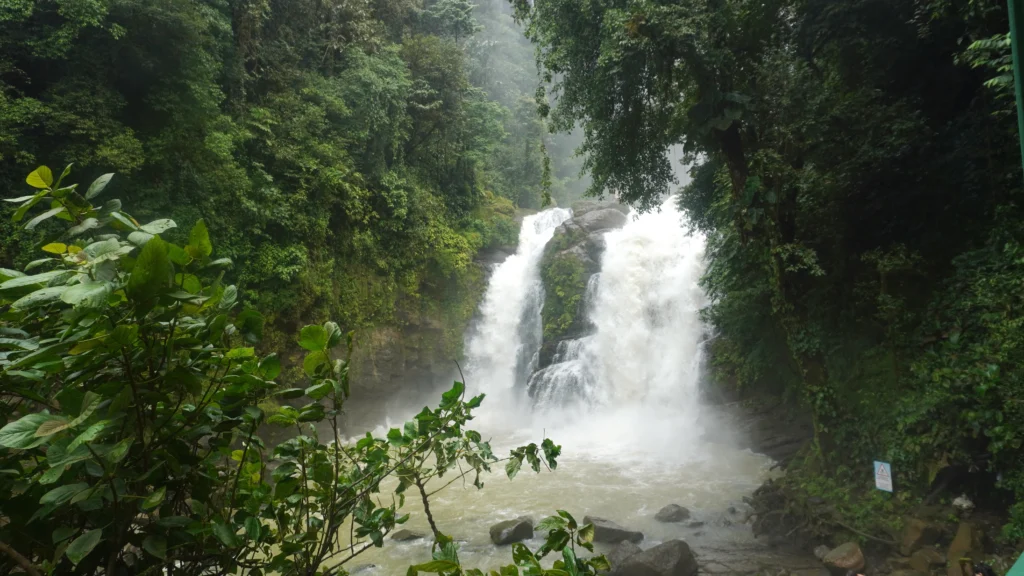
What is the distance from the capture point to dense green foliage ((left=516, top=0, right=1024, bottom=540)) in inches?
217

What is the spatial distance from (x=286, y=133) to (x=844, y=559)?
11.7 m

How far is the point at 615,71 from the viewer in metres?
7.15

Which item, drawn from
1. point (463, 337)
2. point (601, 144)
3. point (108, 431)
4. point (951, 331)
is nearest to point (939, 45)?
point (951, 331)

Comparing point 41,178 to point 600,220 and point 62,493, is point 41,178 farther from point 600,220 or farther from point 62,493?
point 600,220

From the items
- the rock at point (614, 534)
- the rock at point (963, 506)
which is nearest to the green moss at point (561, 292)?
the rock at point (614, 534)

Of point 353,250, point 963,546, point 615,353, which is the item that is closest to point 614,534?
point 963,546

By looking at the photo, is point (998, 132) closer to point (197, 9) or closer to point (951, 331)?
point (951, 331)

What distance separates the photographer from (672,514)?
7727mm

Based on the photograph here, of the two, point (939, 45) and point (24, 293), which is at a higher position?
point (939, 45)

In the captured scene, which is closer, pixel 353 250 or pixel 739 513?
pixel 739 513

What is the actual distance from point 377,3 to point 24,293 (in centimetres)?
1649

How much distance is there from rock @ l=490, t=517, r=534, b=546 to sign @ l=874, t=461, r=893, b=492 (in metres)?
4.04

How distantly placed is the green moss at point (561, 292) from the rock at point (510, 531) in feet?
29.2

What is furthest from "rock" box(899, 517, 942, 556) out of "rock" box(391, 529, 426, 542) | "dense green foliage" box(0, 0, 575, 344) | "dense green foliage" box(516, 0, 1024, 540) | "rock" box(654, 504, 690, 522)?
"dense green foliage" box(0, 0, 575, 344)
